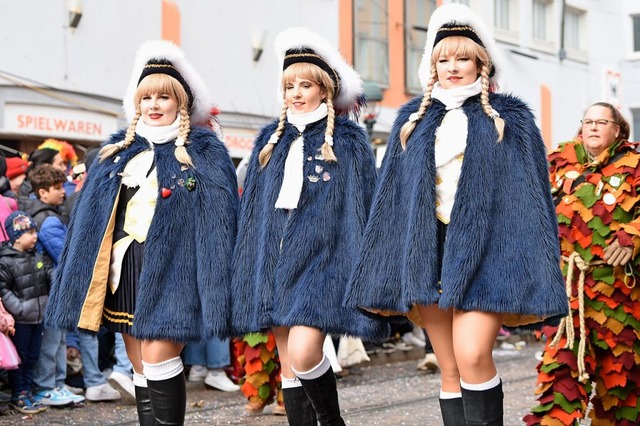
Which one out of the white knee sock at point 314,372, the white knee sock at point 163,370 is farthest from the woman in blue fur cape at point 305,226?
the white knee sock at point 163,370

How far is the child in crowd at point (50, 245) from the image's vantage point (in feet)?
28.8

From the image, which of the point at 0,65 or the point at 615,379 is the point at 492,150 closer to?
the point at 615,379

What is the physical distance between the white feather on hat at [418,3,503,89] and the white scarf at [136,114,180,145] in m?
1.29

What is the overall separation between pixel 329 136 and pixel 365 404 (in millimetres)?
3729

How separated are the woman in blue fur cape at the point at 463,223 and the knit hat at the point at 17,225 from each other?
3898mm

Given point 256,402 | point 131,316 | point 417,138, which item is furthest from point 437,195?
point 256,402

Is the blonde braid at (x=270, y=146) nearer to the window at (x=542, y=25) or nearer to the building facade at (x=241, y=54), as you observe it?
Answer: the building facade at (x=241, y=54)

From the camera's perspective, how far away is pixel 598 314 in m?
6.90

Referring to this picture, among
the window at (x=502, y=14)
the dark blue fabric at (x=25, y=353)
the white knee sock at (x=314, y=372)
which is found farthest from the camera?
the window at (x=502, y=14)

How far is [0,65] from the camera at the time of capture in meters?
14.2

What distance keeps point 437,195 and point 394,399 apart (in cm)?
467

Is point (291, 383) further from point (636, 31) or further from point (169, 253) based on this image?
point (636, 31)

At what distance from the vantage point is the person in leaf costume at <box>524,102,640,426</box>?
6766mm

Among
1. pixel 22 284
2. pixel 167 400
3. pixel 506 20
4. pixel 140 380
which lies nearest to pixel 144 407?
pixel 140 380
